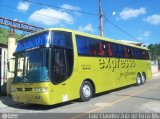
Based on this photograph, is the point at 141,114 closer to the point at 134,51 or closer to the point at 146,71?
the point at 134,51

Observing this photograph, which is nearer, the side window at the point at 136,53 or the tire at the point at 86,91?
the tire at the point at 86,91

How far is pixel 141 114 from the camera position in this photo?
967cm

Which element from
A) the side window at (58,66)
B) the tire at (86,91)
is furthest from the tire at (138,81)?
the side window at (58,66)

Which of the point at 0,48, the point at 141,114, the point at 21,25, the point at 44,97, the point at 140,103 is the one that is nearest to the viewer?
the point at 141,114

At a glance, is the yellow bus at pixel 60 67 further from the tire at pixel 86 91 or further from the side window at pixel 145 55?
the side window at pixel 145 55

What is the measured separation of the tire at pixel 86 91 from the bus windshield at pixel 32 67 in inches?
105

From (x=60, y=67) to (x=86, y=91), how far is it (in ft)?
8.11

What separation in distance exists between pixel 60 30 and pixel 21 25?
28.8m

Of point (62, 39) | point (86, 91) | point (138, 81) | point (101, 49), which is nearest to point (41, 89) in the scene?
point (62, 39)

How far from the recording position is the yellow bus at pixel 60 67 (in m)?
11.5

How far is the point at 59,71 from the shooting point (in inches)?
469

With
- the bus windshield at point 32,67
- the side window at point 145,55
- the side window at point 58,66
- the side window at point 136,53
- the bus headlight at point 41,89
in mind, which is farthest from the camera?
the side window at point 145,55

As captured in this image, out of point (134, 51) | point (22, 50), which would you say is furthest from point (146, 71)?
point (22, 50)

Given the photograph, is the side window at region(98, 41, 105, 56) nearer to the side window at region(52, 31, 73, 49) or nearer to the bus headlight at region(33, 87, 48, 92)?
the side window at region(52, 31, 73, 49)
